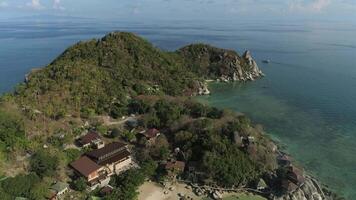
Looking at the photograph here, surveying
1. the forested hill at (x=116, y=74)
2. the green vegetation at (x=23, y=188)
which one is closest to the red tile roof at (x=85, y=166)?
the green vegetation at (x=23, y=188)

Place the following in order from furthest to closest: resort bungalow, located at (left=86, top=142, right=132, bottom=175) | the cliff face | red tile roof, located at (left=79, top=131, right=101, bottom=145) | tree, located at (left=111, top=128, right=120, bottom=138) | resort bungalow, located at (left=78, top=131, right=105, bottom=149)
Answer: the cliff face → tree, located at (left=111, top=128, right=120, bottom=138) → red tile roof, located at (left=79, top=131, right=101, bottom=145) → resort bungalow, located at (left=78, top=131, right=105, bottom=149) → resort bungalow, located at (left=86, top=142, right=132, bottom=175)

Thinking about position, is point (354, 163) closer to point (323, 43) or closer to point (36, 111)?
point (36, 111)

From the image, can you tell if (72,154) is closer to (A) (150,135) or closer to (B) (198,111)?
(A) (150,135)

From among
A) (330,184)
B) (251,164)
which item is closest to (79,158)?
(251,164)

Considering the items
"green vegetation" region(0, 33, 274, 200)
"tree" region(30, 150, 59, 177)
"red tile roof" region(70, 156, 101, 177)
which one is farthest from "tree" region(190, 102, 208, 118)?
"tree" region(30, 150, 59, 177)

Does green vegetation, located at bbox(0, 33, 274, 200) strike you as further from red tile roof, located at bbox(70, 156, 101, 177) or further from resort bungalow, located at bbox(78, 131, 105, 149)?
resort bungalow, located at bbox(78, 131, 105, 149)
